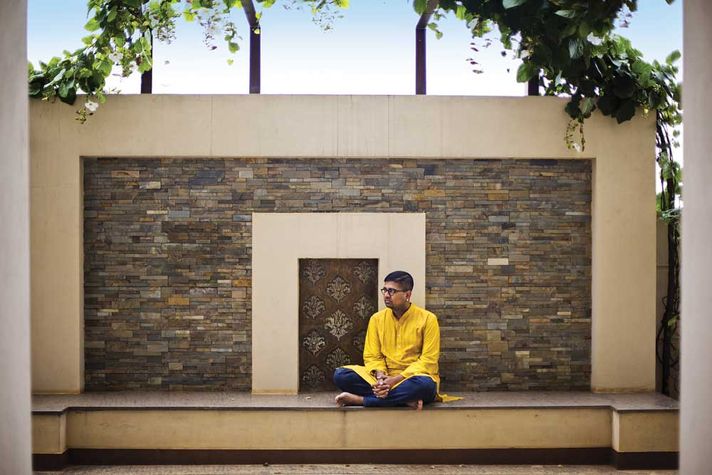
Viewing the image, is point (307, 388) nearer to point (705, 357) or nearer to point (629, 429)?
point (629, 429)

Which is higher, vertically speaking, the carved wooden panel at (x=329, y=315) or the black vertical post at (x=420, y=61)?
the black vertical post at (x=420, y=61)

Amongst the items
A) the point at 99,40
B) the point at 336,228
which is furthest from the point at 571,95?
the point at 99,40

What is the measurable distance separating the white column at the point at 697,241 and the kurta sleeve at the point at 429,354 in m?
3.04

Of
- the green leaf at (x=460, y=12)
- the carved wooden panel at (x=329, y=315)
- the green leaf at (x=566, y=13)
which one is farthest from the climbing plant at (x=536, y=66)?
the carved wooden panel at (x=329, y=315)

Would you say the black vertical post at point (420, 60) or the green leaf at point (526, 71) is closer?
the green leaf at point (526, 71)

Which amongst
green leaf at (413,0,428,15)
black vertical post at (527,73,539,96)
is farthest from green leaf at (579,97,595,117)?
green leaf at (413,0,428,15)

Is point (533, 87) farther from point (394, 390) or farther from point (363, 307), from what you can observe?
point (394, 390)

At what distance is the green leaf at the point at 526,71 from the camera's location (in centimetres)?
526

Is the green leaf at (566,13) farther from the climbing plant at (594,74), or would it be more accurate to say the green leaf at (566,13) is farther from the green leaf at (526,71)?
the green leaf at (526,71)

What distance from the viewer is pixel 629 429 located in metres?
5.11

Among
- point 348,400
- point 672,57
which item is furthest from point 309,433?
point 672,57

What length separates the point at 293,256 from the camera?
5.71 m

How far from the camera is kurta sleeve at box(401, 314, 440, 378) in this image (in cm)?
525

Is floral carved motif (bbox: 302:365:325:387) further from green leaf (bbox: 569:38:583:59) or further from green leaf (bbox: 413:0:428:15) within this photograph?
green leaf (bbox: 569:38:583:59)
